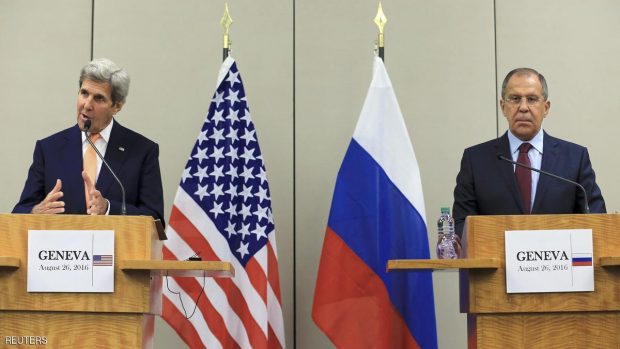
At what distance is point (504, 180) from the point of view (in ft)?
15.1

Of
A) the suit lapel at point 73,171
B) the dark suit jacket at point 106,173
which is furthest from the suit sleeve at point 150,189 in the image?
the suit lapel at point 73,171

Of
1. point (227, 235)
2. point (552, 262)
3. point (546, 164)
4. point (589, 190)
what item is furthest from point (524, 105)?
point (227, 235)

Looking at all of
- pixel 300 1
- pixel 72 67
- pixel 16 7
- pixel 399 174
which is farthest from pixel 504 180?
pixel 16 7

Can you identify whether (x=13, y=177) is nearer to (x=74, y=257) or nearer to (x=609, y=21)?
(x=74, y=257)

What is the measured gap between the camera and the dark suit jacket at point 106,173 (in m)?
4.48

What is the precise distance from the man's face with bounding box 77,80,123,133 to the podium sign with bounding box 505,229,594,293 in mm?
1976

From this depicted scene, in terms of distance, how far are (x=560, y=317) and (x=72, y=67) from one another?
11.2ft

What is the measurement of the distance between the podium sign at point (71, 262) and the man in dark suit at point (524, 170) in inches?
64.4

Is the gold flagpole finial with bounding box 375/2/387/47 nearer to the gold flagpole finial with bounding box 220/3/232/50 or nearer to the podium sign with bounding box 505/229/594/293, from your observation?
the gold flagpole finial with bounding box 220/3/232/50

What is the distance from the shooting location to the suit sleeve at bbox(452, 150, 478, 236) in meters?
4.64

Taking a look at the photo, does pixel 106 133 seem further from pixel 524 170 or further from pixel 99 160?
pixel 524 170

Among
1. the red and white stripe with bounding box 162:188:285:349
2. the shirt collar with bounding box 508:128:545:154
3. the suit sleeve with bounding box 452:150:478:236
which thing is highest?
the shirt collar with bounding box 508:128:545:154

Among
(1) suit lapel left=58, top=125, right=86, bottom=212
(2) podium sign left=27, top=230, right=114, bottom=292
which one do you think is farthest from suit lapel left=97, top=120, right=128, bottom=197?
(2) podium sign left=27, top=230, right=114, bottom=292

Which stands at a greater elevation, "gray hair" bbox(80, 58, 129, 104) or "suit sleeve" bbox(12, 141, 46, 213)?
"gray hair" bbox(80, 58, 129, 104)
